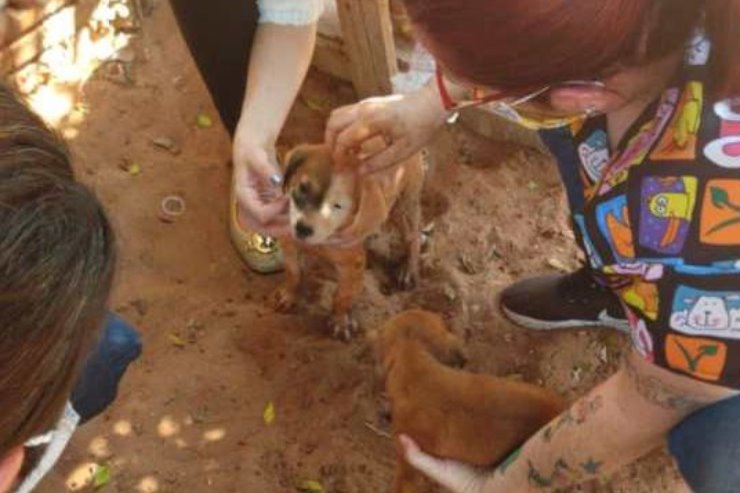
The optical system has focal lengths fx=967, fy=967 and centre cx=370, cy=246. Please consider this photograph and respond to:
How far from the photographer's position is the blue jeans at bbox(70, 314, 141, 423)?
212 centimetres

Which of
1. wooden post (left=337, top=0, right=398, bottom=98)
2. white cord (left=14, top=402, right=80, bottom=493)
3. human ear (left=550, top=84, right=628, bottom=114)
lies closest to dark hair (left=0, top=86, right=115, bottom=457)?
white cord (left=14, top=402, right=80, bottom=493)

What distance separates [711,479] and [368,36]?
1.75 m

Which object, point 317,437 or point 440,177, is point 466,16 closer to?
point 317,437

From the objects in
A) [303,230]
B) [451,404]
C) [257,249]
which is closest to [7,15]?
[257,249]

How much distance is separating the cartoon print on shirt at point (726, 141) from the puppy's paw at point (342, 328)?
59.5 inches

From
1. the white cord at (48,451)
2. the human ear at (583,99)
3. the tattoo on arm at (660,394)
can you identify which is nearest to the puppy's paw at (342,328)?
the white cord at (48,451)

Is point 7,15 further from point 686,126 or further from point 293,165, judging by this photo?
point 686,126

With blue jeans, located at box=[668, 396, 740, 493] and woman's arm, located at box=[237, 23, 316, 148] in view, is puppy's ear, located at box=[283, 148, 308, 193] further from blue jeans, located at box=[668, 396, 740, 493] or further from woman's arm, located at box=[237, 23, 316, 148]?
blue jeans, located at box=[668, 396, 740, 493]

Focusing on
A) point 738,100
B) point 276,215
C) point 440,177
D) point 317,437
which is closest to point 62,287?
point 738,100

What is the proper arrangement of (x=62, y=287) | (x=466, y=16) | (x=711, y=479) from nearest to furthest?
(x=62, y=287) → (x=466, y=16) → (x=711, y=479)

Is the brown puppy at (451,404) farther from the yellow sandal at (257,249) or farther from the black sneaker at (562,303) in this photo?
the yellow sandal at (257,249)

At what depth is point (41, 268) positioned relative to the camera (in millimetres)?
1214

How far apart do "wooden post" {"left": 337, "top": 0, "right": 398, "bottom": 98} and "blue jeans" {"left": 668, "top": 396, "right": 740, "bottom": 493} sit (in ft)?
5.28

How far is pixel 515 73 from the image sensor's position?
143cm
